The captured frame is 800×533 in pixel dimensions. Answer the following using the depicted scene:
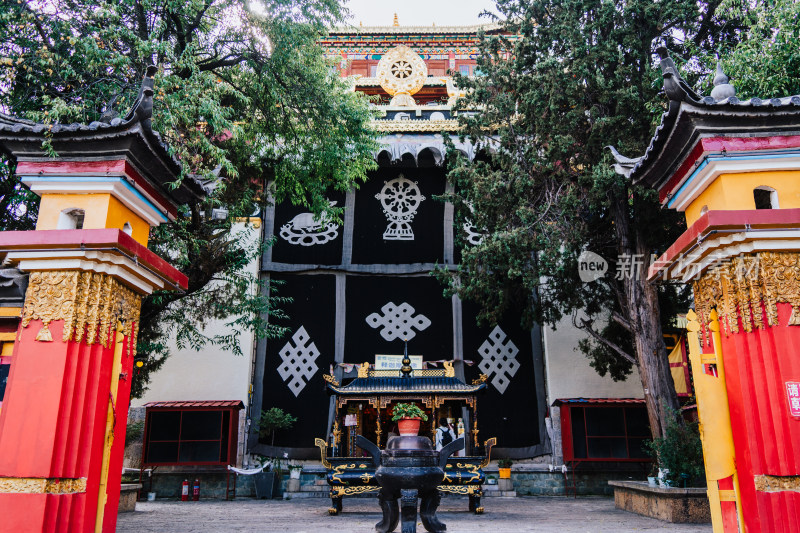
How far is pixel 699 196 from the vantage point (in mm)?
5879

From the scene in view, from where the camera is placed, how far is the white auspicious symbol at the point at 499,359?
1431 centimetres

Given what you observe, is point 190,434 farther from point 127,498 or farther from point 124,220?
point 124,220

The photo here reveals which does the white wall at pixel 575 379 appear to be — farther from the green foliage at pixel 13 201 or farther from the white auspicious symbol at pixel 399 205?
the green foliage at pixel 13 201

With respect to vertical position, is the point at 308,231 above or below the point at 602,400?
above

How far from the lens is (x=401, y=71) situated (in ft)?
57.1

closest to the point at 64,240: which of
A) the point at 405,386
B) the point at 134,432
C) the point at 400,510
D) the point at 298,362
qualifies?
the point at 400,510

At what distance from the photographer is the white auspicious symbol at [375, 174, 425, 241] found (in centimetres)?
1554

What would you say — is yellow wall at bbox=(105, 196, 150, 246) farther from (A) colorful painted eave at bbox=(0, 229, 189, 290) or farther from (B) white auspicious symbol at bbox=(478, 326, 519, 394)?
(B) white auspicious symbol at bbox=(478, 326, 519, 394)

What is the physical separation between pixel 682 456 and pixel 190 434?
9.76m

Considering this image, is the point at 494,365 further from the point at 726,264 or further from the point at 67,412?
the point at 67,412

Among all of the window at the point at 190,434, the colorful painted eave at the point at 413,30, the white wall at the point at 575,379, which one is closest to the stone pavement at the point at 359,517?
the window at the point at 190,434

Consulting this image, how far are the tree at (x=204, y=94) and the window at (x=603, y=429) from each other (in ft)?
22.5

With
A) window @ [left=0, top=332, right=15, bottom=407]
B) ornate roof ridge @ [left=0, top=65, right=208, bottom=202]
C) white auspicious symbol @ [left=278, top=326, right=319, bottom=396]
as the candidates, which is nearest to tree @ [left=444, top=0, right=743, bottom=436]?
white auspicious symbol @ [left=278, top=326, right=319, bottom=396]

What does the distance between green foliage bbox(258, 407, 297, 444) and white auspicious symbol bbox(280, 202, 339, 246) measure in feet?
14.3
